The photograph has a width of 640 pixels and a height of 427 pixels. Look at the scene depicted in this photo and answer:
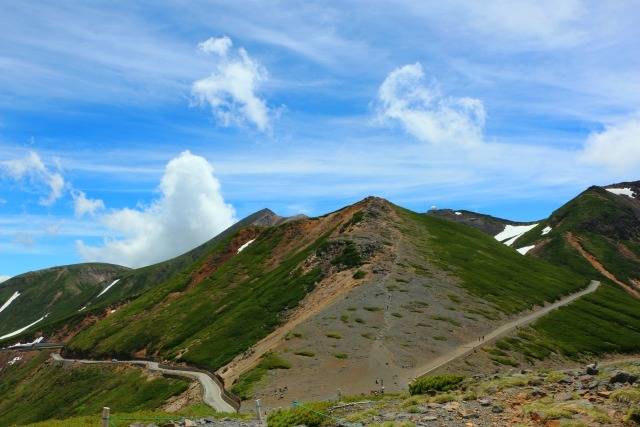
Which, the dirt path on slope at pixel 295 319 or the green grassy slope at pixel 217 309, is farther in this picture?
the green grassy slope at pixel 217 309

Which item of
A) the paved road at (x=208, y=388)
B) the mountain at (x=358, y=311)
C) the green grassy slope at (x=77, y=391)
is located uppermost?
the mountain at (x=358, y=311)

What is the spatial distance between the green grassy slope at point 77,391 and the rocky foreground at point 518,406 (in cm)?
5630

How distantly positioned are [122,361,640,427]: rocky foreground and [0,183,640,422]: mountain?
26.2 meters

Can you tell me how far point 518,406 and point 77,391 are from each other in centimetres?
11507

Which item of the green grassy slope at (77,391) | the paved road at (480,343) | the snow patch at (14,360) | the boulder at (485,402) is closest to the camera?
the boulder at (485,402)

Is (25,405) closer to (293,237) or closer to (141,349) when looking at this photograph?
(141,349)

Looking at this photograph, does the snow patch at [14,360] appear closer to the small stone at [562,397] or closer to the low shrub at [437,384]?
the low shrub at [437,384]

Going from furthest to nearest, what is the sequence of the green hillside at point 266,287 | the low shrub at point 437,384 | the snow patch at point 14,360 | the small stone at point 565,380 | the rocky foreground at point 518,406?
the snow patch at point 14,360
the green hillside at point 266,287
the low shrub at point 437,384
the small stone at point 565,380
the rocky foreground at point 518,406

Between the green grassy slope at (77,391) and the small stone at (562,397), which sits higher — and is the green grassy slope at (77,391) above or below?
below

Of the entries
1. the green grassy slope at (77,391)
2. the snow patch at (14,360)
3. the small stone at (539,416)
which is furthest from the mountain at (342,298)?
the snow patch at (14,360)

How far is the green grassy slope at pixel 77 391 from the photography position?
80.0 m

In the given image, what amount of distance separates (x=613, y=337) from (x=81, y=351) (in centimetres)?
15017

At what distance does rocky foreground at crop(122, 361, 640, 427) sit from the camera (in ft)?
64.0

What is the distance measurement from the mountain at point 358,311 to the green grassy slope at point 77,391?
839 centimetres
